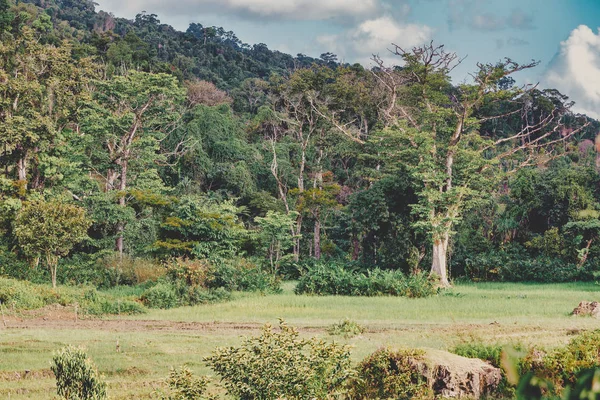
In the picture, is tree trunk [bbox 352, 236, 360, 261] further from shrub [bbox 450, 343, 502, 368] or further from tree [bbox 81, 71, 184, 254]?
shrub [bbox 450, 343, 502, 368]

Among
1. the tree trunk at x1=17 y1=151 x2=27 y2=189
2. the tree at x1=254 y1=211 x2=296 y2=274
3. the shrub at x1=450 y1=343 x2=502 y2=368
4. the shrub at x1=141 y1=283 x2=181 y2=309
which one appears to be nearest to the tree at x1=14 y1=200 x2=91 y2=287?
the shrub at x1=141 y1=283 x2=181 y2=309

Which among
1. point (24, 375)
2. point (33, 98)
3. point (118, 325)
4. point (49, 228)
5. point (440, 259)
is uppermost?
point (33, 98)

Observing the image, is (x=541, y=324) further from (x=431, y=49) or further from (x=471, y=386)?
(x=431, y=49)

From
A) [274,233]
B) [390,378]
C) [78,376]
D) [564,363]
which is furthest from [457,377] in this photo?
[274,233]

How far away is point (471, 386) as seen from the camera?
29.3 ft

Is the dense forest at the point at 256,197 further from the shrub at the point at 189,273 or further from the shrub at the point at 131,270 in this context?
the shrub at the point at 189,273

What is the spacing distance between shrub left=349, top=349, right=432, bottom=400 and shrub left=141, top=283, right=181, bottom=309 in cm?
1266

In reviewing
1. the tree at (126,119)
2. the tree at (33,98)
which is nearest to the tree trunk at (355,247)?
the tree at (126,119)

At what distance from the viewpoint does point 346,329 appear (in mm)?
15016

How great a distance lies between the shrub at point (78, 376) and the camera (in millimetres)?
7656

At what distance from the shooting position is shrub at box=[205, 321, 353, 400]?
7.31 meters

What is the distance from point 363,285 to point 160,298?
299 inches

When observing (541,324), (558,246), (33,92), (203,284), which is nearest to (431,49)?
(558,246)

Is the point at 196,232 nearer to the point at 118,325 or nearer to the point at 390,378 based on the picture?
the point at 118,325
